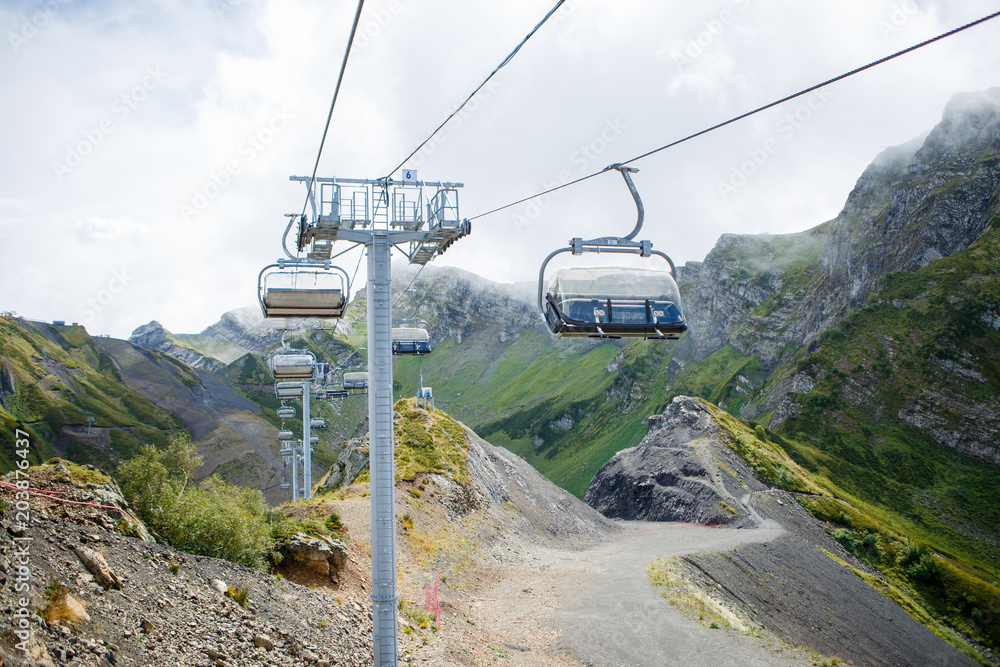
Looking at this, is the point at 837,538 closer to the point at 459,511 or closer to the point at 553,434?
the point at 459,511

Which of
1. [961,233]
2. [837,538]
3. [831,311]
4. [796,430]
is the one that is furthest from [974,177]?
[837,538]

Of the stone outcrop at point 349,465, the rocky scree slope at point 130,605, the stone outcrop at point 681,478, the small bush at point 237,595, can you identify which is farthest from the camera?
the stone outcrop at point 681,478

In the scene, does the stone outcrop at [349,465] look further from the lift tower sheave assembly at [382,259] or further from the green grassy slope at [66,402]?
the green grassy slope at [66,402]

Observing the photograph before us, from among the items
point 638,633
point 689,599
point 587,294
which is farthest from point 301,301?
point 689,599

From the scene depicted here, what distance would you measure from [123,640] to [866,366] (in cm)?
10025

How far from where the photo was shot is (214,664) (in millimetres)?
11992

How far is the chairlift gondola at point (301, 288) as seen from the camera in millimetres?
14062

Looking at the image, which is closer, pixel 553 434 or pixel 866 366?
pixel 866 366

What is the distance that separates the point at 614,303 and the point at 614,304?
22mm

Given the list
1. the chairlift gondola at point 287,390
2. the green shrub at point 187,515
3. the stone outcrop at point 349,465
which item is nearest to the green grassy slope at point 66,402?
the stone outcrop at point 349,465

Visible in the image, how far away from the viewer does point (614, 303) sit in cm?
1302

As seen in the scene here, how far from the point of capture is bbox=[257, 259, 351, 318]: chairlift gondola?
14062 millimetres

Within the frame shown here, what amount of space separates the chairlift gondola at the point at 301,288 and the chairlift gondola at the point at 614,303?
184 inches

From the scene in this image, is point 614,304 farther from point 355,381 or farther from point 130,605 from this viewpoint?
point 355,381
